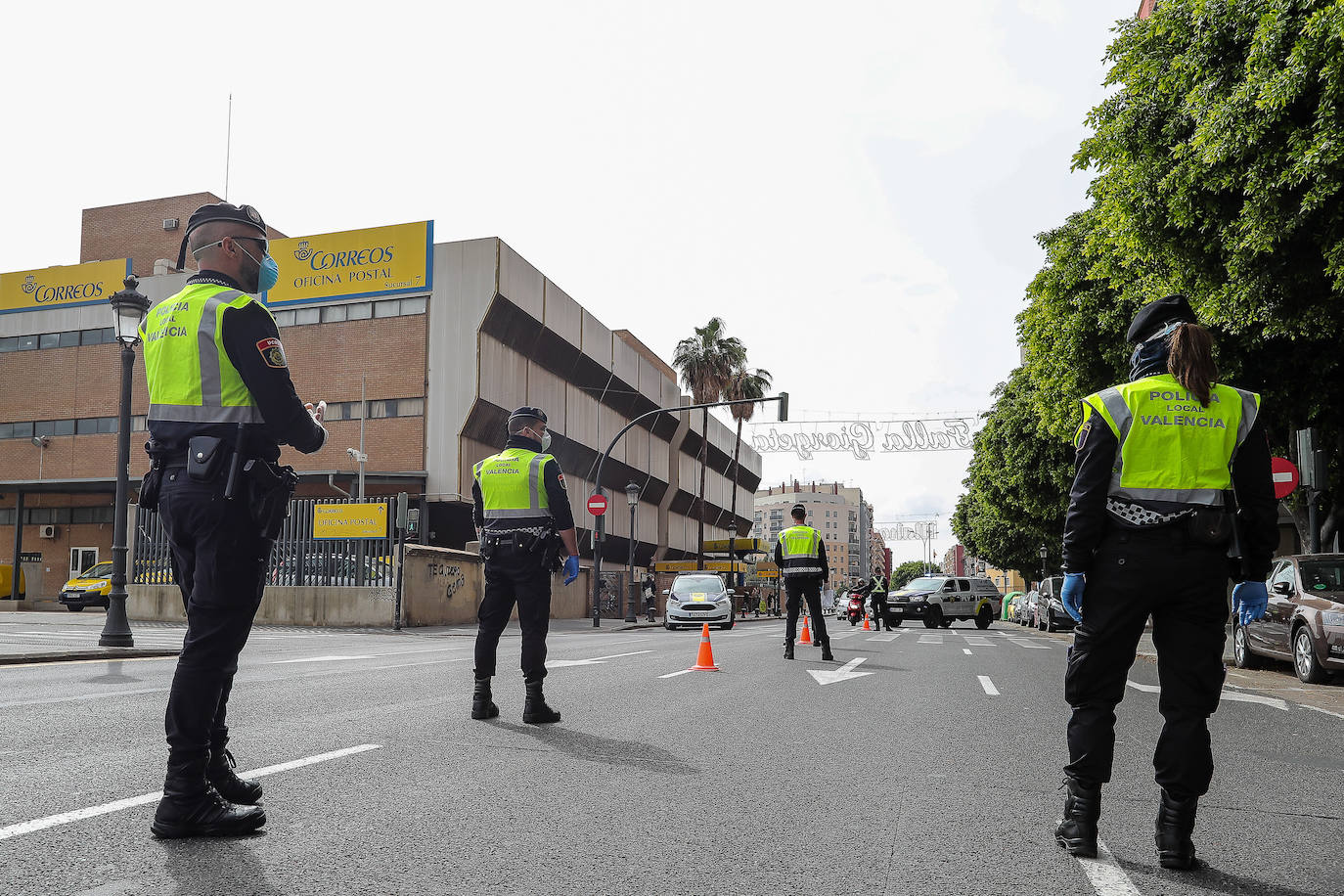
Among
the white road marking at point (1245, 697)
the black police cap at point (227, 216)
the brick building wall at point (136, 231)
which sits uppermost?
the brick building wall at point (136, 231)

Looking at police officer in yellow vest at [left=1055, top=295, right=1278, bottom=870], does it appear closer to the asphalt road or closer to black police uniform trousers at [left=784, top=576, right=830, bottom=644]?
the asphalt road

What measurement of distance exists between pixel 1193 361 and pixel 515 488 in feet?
13.4

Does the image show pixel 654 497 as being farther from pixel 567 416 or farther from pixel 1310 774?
pixel 1310 774

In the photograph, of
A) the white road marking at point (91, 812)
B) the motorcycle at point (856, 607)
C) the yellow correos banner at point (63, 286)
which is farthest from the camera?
the yellow correos banner at point (63, 286)

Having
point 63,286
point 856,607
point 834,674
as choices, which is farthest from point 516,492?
point 63,286

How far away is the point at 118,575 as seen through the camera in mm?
13164

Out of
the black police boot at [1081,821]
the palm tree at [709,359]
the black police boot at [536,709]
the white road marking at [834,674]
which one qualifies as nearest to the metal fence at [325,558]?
the white road marking at [834,674]

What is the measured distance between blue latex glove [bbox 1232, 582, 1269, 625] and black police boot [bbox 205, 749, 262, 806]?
3.76 m

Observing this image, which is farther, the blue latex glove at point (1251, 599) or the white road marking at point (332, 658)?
the white road marking at point (332, 658)

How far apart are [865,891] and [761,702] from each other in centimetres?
487

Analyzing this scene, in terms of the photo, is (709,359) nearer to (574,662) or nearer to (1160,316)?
(574,662)

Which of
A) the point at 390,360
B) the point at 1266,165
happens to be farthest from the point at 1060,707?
the point at 390,360

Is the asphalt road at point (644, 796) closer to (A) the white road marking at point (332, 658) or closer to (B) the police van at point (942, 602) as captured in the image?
(A) the white road marking at point (332, 658)

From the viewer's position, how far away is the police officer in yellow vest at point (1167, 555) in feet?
11.6
